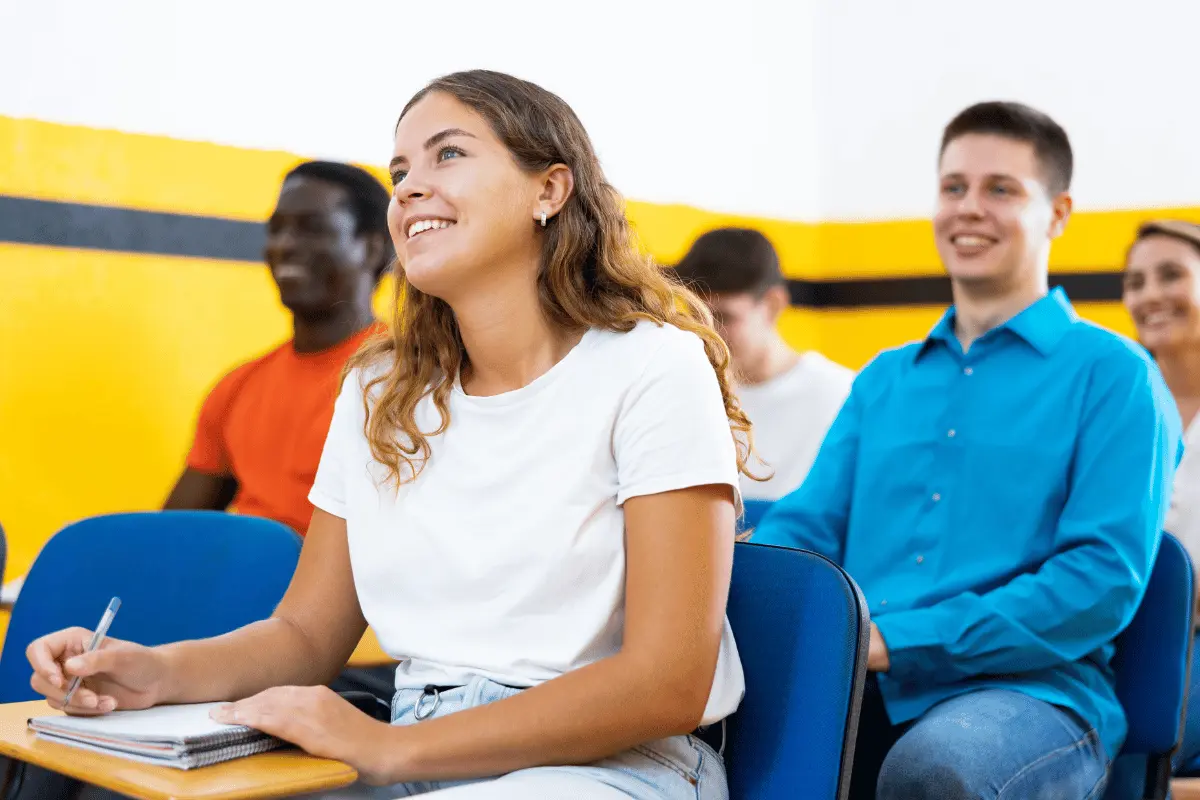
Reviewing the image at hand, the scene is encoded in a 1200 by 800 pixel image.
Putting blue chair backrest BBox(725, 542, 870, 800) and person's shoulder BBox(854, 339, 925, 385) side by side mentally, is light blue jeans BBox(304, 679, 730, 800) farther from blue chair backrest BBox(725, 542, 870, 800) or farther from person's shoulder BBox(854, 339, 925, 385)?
person's shoulder BBox(854, 339, 925, 385)

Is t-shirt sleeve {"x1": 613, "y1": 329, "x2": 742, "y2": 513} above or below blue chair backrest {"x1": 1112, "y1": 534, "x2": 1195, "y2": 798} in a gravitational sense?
above

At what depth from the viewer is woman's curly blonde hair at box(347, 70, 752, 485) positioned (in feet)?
5.32

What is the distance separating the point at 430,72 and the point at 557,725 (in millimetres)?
2717

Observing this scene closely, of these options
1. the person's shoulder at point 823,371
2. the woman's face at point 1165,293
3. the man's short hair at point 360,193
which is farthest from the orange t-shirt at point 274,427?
the woman's face at point 1165,293

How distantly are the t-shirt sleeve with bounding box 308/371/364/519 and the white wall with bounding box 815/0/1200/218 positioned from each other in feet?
11.3

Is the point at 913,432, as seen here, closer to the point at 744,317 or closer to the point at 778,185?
the point at 744,317

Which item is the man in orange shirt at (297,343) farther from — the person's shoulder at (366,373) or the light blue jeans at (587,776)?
the light blue jeans at (587,776)

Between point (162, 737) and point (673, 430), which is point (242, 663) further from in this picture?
point (673, 430)

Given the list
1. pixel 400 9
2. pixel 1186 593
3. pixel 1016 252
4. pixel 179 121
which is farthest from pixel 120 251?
pixel 1186 593

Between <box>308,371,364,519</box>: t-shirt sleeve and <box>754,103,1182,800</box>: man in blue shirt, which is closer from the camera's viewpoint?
<box>308,371,364,519</box>: t-shirt sleeve

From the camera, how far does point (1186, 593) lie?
1.93 meters

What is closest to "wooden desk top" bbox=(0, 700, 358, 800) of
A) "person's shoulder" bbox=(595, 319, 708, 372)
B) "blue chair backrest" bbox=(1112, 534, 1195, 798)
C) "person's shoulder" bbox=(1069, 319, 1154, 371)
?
"person's shoulder" bbox=(595, 319, 708, 372)

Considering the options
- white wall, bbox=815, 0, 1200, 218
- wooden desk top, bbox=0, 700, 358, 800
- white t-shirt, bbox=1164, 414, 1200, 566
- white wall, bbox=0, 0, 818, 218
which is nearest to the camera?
wooden desk top, bbox=0, 700, 358, 800

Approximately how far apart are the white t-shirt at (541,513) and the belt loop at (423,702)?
13 millimetres
